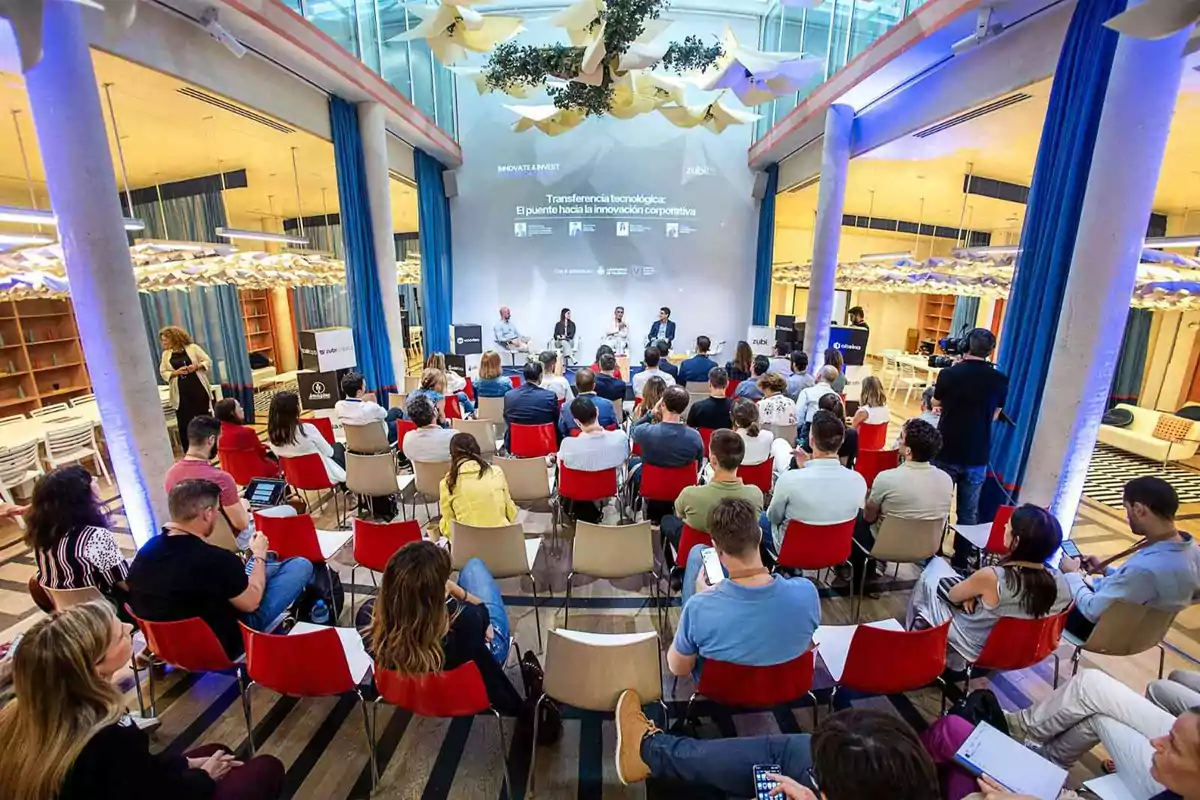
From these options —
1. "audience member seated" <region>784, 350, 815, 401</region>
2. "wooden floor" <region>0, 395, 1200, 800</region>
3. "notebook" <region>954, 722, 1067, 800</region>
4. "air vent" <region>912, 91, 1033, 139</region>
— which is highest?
"air vent" <region>912, 91, 1033, 139</region>

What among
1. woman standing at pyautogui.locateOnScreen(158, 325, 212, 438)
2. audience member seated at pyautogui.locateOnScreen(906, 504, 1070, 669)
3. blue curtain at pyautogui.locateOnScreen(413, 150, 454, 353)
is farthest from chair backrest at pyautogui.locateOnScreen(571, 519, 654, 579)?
blue curtain at pyautogui.locateOnScreen(413, 150, 454, 353)

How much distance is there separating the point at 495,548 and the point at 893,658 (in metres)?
1.94

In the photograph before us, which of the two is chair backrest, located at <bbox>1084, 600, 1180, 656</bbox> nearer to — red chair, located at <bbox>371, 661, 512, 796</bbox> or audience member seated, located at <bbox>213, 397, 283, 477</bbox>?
red chair, located at <bbox>371, 661, 512, 796</bbox>

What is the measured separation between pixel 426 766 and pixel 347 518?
2.87 meters

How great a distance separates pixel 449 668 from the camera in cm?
197

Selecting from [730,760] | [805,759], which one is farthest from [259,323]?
[805,759]

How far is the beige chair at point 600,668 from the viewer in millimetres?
1964

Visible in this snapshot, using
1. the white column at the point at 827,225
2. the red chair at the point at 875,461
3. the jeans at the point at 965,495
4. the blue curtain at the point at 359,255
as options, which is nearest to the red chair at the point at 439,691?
the red chair at the point at 875,461

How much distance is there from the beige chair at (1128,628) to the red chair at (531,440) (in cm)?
368

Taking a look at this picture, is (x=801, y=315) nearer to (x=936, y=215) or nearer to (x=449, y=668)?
(x=936, y=215)

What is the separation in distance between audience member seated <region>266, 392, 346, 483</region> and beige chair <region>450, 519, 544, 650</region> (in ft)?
5.83

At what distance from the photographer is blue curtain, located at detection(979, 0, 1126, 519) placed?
3555mm

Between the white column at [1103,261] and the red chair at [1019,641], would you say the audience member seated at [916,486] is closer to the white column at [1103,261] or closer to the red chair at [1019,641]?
the red chair at [1019,641]

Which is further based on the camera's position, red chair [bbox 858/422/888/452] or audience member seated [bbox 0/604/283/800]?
red chair [bbox 858/422/888/452]
